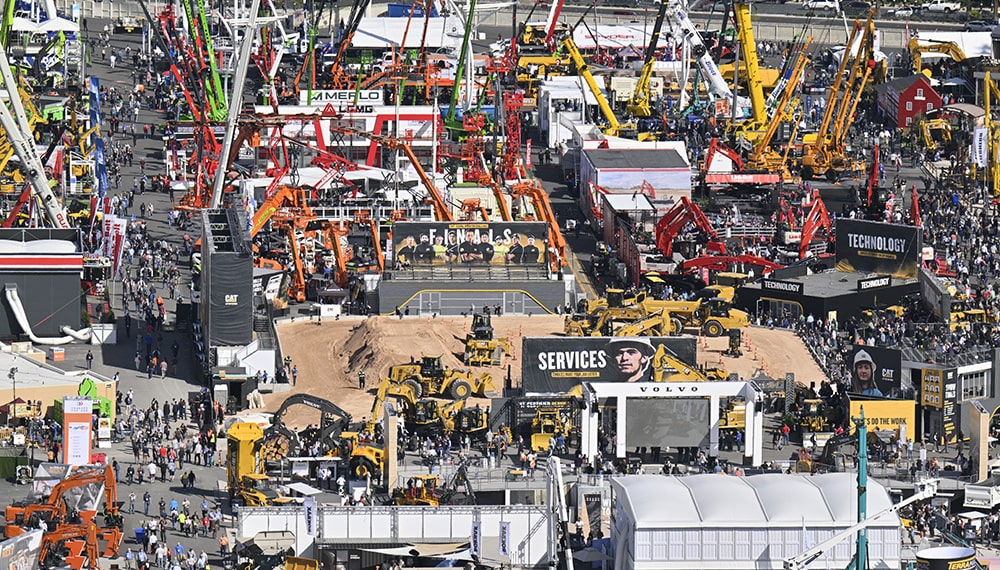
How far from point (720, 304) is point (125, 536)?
28.3 metres

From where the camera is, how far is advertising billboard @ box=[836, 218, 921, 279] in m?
96.8

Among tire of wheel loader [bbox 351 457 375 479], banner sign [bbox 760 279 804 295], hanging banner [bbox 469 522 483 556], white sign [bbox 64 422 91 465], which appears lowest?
hanging banner [bbox 469 522 483 556]

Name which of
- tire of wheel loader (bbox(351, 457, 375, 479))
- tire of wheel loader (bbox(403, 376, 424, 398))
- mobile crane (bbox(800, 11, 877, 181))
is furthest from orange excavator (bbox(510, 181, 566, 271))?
tire of wheel loader (bbox(351, 457, 375, 479))

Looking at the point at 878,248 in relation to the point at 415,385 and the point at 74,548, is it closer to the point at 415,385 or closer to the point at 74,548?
the point at 415,385

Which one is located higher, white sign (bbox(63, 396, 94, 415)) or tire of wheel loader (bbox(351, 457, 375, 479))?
white sign (bbox(63, 396, 94, 415))

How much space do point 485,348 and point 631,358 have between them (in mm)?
7736

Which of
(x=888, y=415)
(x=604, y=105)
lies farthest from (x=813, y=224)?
(x=888, y=415)

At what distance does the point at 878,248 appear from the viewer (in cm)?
9800

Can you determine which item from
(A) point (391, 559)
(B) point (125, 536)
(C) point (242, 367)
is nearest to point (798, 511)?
(A) point (391, 559)

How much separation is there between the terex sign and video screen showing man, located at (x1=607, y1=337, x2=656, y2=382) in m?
46.0

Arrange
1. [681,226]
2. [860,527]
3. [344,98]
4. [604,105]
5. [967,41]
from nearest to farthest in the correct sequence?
[860,527], [681,226], [604,105], [344,98], [967,41]

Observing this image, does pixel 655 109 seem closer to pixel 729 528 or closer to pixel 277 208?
pixel 277 208

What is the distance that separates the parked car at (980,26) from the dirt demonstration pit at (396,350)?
64675 millimetres

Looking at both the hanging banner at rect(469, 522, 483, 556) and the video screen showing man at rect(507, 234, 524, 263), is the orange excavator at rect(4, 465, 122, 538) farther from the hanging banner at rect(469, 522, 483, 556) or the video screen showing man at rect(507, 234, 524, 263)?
the video screen showing man at rect(507, 234, 524, 263)
